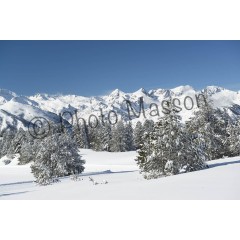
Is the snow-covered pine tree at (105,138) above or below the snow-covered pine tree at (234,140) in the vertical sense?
above

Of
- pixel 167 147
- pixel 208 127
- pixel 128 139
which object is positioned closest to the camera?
pixel 167 147

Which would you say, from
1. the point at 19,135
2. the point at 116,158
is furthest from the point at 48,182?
the point at 19,135

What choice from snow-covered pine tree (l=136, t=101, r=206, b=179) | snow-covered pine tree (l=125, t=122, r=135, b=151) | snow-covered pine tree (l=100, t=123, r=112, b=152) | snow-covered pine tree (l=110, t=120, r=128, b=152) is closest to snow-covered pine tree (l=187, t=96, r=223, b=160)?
snow-covered pine tree (l=136, t=101, r=206, b=179)

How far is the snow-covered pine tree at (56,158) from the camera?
112 ft

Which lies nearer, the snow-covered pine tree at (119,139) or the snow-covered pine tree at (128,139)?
the snow-covered pine tree at (119,139)

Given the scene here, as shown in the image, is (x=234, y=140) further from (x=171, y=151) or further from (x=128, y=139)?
(x=128, y=139)

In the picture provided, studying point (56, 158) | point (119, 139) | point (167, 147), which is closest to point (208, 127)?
A: point (56, 158)

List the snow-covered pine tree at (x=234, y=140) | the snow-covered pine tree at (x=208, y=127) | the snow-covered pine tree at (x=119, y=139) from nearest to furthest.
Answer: the snow-covered pine tree at (x=208, y=127) < the snow-covered pine tree at (x=234, y=140) < the snow-covered pine tree at (x=119, y=139)

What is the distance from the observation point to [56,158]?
35.6 m

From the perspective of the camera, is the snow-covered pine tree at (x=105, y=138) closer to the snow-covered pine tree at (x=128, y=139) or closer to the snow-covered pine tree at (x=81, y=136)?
the snow-covered pine tree at (x=128, y=139)

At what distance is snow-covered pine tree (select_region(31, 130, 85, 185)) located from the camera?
34178 mm

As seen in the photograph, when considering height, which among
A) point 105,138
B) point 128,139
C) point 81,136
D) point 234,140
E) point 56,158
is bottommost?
point 56,158

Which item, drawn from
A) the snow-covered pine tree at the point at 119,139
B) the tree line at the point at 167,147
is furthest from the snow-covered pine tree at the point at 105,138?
the tree line at the point at 167,147
